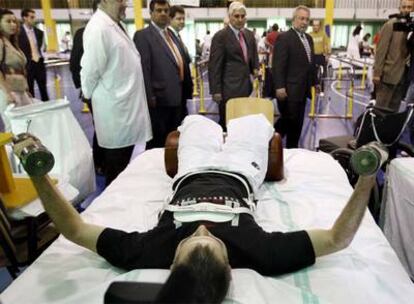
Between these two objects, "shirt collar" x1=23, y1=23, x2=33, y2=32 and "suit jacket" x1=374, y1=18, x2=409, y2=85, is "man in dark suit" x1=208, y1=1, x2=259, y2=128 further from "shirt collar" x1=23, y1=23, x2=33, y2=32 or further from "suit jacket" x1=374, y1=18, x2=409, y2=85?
"shirt collar" x1=23, y1=23, x2=33, y2=32

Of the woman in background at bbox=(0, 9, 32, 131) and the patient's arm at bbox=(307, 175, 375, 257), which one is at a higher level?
the woman in background at bbox=(0, 9, 32, 131)

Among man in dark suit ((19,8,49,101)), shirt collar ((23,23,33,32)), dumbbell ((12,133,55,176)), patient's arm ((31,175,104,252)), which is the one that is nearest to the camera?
dumbbell ((12,133,55,176))

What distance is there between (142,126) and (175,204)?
4.13 feet

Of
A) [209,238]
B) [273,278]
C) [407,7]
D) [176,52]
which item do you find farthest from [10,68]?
[407,7]

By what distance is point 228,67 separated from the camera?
10.9 ft

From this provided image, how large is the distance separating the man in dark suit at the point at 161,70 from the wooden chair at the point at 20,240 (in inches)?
56.0

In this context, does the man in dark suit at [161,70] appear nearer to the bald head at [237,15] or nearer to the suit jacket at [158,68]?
the suit jacket at [158,68]

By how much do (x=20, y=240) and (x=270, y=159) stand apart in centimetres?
127

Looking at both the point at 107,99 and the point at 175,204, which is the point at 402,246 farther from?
the point at 107,99

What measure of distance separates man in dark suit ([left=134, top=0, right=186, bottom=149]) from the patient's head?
194cm

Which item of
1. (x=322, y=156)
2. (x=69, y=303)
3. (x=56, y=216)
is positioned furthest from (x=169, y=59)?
(x=69, y=303)

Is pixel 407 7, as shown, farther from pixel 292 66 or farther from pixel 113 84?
pixel 113 84

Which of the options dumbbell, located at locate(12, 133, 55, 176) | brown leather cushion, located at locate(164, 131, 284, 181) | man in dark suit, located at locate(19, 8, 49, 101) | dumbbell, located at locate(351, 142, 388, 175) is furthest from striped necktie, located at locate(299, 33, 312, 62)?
man in dark suit, located at locate(19, 8, 49, 101)

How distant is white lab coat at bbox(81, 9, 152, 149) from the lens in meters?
2.33
